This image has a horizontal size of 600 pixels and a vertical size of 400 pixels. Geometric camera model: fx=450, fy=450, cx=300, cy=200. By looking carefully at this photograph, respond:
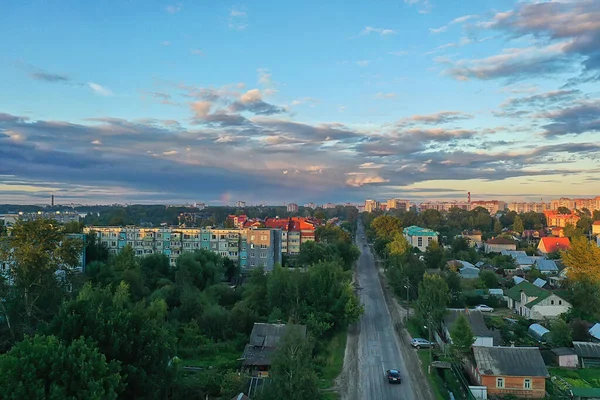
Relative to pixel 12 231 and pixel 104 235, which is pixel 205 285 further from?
pixel 104 235

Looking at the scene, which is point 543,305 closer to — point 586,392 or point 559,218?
point 586,392

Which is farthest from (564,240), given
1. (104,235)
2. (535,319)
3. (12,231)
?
(12,231)

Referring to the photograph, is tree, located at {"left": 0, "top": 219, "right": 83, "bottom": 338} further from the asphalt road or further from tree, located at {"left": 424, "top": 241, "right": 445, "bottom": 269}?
tree, located at {"left": 424, "top": 241, "right": 445, "bottom": 269}

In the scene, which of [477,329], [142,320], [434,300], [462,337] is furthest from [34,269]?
[477,329]

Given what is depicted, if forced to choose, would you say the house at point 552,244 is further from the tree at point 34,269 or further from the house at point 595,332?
the tree at point 34,269

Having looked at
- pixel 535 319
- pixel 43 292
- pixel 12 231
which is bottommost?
pixel 535 319

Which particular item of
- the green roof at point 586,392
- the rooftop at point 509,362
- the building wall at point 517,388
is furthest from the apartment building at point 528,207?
the building wall at point 517,388

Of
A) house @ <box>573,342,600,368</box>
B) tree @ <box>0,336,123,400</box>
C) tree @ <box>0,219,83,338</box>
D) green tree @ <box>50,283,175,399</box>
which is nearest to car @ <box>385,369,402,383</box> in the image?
green tree @ <box>50,283,175,399</box>
